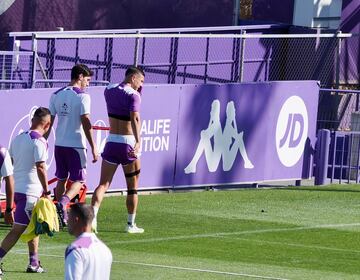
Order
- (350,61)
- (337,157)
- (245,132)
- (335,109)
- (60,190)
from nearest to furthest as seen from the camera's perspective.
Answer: (60,190)
(245,132)
(337,157)
(335,109)
(350,61)

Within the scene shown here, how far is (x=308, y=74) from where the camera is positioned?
30.2 meters

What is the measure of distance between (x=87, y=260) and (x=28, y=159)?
4831mm

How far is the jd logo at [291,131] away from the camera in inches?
878

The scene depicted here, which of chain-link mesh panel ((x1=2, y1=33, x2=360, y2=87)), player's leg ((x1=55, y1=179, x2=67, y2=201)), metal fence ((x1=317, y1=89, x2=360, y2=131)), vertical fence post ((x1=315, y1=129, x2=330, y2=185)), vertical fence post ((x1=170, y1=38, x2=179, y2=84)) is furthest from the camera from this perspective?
metal fence ((x1=317, y1=89, x2=360, y2=131))

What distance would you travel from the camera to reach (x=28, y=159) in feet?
41.3

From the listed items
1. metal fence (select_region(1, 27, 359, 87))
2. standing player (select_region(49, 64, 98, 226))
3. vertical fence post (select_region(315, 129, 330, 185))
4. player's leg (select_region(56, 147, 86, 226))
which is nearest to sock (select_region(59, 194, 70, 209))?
standing player (select_region(49, 64, 98, 226))

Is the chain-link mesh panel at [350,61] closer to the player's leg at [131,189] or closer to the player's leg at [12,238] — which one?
the player's leg at [131,189]

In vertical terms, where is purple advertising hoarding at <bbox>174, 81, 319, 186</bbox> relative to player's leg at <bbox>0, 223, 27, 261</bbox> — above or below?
above

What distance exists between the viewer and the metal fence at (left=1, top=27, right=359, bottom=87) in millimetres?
26375

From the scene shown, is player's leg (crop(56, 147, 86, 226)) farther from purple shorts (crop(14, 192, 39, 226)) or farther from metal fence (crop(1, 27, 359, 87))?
metal fence (crop(1, 27, 359, 87))

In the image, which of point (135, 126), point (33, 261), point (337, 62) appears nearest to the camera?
point (33, 261)

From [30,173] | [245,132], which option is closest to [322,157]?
[245,132]

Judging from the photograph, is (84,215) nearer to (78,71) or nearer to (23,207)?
(23,207)

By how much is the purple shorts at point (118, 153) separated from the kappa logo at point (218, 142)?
5.04m
